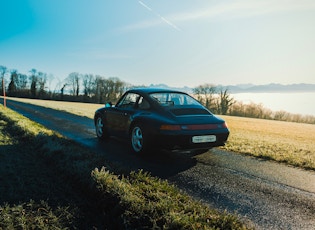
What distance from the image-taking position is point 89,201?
3557 mm

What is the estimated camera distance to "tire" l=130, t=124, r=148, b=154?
5780 millimetres

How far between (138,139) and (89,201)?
271 cm

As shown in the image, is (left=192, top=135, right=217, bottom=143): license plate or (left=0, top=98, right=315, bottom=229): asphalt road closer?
(left=0, top=98, right=315, bottom=229): asphalt road

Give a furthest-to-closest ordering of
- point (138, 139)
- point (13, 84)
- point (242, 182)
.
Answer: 1. point (13, 84)
2. point (138, 139)
3. point (242, 182)

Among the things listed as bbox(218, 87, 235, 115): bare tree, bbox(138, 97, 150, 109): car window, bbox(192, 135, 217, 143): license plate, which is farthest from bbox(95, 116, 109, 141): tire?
bbox(218, 87, 235, 115): bare tree

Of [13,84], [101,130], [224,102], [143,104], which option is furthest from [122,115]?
[13,84]

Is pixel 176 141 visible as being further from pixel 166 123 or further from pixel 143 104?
pixel 143 104

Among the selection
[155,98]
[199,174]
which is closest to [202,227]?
[199,174]

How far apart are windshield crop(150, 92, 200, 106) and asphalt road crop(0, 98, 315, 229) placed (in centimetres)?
126

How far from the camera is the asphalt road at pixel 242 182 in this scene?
3.23 metres

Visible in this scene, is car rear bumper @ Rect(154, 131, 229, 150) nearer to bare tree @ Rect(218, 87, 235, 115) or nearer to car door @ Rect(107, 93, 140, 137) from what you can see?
car door @ Rect(107, 93, 140, 137)

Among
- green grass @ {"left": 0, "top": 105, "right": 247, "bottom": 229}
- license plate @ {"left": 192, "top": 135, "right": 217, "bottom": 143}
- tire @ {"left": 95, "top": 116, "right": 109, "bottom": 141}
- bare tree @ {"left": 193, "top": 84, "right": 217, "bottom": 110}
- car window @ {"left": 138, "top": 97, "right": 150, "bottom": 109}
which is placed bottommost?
green grass @ {"left": 0, "top": 105, "right": 247, "bottom": 229}

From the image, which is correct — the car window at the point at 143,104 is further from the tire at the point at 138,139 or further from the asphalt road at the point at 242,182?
the asphalt road at the point at 242,182

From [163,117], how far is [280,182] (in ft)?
8.22
